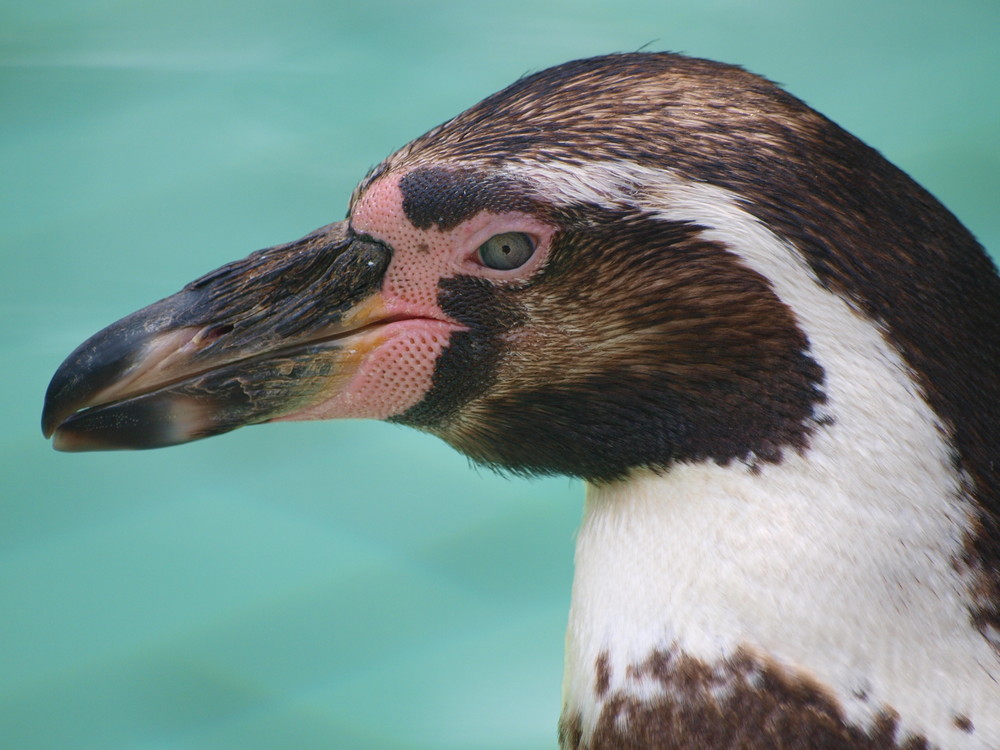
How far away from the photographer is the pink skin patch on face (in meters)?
1.32

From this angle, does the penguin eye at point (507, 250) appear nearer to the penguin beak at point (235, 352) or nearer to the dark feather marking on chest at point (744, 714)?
the penguin beak at point (235, 352)

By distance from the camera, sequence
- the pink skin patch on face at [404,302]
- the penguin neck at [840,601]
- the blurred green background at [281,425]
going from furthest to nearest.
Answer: the blurred green background at [281,425] → the pink skin patch on face at [404,302] → the penguin neck at [840,601]

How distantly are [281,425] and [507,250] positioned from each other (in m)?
1.46

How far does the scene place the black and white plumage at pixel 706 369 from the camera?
122 centimetres

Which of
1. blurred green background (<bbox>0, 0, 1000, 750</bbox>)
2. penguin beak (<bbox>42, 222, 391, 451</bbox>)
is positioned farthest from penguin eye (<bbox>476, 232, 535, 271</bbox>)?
blurred green background (<bbox>0, 0, 1000, 750</bbox>)

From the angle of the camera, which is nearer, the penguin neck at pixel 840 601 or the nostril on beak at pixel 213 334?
the penguin neck at pixel 840 601

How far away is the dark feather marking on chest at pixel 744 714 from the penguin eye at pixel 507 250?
0.37 metres

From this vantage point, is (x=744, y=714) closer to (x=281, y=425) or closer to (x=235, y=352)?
(x=235, y=352)

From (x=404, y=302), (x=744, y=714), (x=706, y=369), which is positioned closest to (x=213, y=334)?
(x=404, y=302)

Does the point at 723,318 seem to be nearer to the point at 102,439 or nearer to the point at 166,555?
the point at 102,439

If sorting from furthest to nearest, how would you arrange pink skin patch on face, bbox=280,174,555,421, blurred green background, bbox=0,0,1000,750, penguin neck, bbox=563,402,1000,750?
blurred green background, bbox=0,0,1000,750 → pink skin patch on face, bbox=280,174,555,421 → penguin neck, bbox=563,402,1000,750

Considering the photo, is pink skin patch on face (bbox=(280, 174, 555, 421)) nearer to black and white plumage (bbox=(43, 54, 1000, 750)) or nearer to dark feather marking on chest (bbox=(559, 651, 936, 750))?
black and white plumage (bbox=(43, 54, 1000, 750))

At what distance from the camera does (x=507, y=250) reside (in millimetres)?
1300

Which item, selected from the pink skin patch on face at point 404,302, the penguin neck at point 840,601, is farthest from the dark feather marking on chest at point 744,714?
the pink skin patch on face at point 404,302
